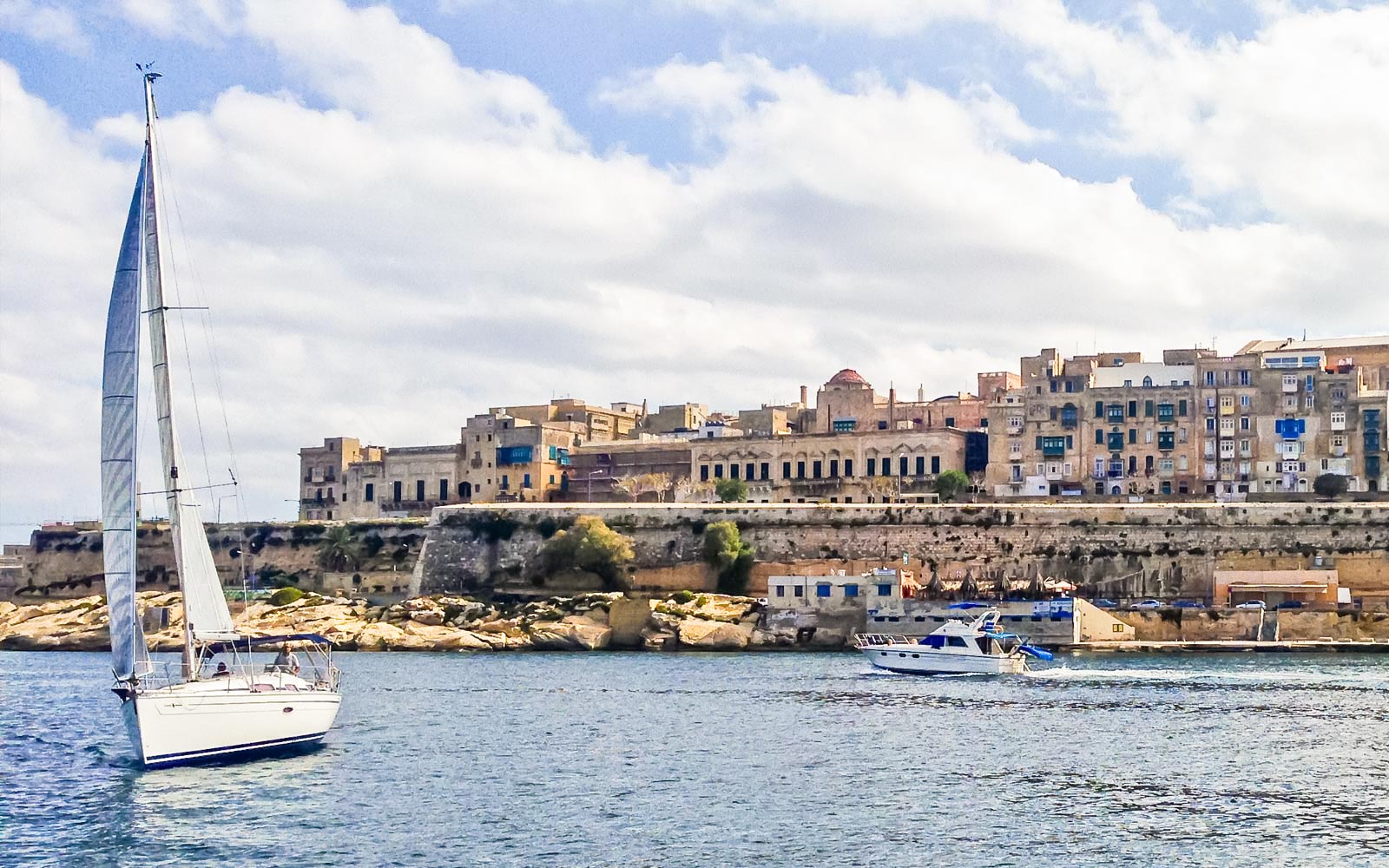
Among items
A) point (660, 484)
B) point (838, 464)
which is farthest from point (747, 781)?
point (660, 484)

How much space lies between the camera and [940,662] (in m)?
55.8

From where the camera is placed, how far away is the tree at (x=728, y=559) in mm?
79188

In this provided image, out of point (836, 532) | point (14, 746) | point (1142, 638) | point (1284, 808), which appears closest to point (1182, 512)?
point (1142, 638)

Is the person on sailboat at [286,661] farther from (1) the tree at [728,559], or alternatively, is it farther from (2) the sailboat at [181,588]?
(1) the tree at [728,559]

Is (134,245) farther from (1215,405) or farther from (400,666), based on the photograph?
(1215,405)

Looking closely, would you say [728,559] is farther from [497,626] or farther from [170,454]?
[170,454]

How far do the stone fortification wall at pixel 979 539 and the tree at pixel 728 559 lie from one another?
90cm

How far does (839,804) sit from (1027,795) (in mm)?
3444

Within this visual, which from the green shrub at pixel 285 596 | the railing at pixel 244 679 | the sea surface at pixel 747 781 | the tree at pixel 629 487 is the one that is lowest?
the sea surface at pixel 747 781

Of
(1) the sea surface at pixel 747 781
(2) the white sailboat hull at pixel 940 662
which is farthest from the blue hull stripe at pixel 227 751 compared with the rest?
(2) the white sailboat hull at pixel 940 662

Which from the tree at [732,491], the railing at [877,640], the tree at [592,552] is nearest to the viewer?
the railing at [877,640]

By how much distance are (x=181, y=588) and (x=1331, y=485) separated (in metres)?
65.7

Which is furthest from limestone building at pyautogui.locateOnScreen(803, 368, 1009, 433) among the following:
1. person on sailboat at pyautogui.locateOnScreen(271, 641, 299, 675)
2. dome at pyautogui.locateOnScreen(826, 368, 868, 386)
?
person on sailboat at pyautogui.locateOnScreen(271, 641, 299, 675)

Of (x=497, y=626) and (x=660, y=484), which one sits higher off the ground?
(x=660, y=484)
